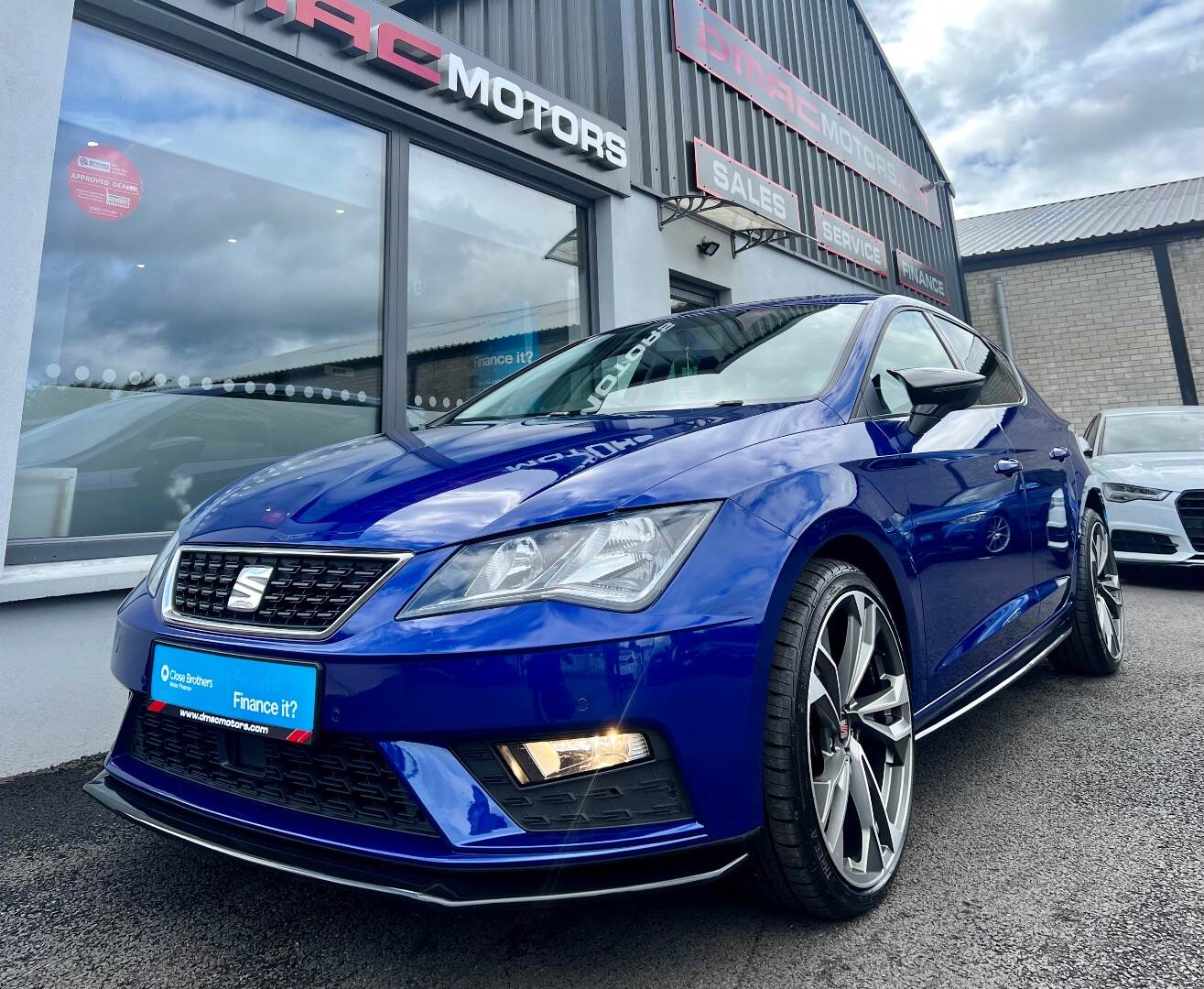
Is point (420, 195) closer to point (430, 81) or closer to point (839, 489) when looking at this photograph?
point (430, 81)

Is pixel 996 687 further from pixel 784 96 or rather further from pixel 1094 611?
pixel 784 96

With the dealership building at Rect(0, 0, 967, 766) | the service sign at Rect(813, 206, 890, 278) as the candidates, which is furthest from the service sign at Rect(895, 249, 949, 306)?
the dealership building at Rect(0, 0, 967, 766)

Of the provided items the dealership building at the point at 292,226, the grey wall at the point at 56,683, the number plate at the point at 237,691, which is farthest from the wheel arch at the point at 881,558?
the grey wall at the point at 56,683

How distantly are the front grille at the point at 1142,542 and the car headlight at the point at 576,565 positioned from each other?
5264 mm

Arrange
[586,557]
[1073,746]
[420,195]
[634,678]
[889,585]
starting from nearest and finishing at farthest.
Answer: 1. [634,678]
2. [586,557]
3. [889,585]
4. [1073,746]
5. [420,195]

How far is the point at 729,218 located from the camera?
257 inches

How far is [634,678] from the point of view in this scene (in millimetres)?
1207

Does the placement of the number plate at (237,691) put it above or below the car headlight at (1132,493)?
below

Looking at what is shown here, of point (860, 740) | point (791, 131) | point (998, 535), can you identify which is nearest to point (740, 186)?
point (791, 131)

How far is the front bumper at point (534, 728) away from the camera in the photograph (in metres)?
1.19

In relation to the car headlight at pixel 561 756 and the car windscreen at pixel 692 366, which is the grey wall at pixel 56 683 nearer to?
the car windscreen at pixel 692 366

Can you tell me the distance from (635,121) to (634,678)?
5631mm

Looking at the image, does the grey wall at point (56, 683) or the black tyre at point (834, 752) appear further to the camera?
the grey wall at point (56, 683)

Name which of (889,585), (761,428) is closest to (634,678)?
(761,428)
